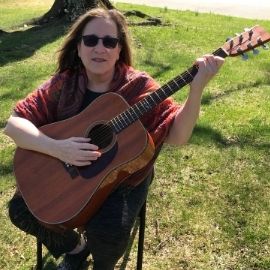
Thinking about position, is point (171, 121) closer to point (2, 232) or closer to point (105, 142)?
point (105, 142)

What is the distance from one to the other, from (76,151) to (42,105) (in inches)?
17.5

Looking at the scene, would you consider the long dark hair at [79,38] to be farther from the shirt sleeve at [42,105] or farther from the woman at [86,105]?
the shirt sleeve at [42,105]

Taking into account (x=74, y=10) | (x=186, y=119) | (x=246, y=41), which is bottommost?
(x=74, y=10)

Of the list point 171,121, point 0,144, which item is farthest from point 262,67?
point 171,121

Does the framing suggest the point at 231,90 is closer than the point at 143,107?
No

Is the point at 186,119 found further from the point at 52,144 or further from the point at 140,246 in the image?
the point at 140,246

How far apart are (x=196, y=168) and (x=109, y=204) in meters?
1.63

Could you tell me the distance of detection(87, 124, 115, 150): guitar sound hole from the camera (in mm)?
2559

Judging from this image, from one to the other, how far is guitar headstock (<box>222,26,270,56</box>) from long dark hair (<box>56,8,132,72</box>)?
2.02 feet

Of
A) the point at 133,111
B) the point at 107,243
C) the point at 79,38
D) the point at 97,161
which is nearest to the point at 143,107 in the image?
the point at 133,111

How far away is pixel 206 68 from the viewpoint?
237cm

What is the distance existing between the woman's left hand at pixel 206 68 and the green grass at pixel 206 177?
0.94m

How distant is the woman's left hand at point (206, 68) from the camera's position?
7.72 feet

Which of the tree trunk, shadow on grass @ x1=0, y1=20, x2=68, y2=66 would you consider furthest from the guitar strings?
the tree trunk
